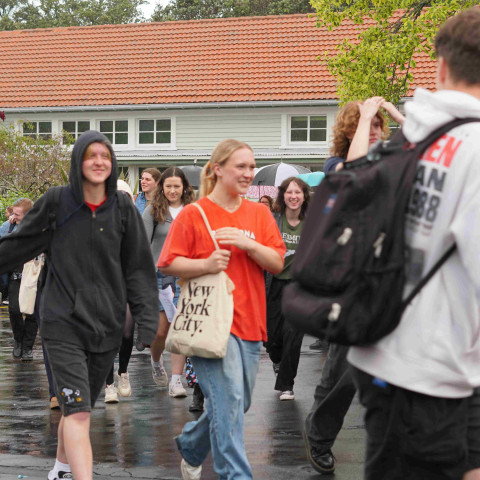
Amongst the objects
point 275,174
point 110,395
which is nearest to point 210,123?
point 275,174

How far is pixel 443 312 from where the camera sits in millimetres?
2891

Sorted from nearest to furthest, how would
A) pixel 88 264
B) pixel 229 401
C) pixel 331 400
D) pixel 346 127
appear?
pixel 229 401 < pixel 88 264 < pixel 346 127 < pixel 331 400

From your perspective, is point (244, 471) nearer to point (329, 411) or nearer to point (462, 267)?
point (329, 411)

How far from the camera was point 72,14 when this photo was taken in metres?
62.9

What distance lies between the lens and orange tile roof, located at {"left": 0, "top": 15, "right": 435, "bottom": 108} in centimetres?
3191

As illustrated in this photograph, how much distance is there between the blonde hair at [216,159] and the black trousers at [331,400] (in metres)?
1.14

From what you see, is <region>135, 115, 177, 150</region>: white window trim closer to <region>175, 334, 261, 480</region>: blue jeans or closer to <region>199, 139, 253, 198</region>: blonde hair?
<region>199, 139, 253, 198</region>: blonde hair

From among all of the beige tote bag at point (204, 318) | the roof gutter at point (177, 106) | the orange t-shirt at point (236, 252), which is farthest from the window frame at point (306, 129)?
the beige tote bag at point (204, 318)

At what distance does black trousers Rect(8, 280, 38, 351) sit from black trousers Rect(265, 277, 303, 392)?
13.5 ft

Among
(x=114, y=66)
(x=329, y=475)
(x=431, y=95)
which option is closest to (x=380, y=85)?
(x=329, y=475)

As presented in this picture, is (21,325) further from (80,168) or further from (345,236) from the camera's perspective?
(345,236)

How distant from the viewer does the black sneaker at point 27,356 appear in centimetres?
1206

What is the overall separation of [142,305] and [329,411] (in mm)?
1225

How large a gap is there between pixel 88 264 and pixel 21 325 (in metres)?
7.26
